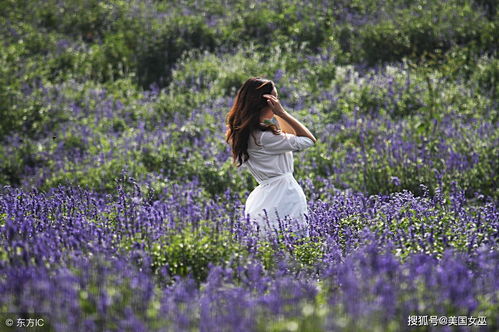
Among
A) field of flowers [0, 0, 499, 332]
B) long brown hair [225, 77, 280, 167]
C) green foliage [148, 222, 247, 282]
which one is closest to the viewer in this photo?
field of flowers [0, 0, 499, 332]

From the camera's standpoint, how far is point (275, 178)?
4328 millimetres

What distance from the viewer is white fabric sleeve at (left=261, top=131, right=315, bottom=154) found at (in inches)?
163

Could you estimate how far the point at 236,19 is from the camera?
11.6m

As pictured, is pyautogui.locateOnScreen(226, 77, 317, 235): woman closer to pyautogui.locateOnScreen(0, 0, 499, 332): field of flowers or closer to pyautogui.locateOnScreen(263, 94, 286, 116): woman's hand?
pyautogui.locateOnScreen(263, 94, 286, 116): woman's hand

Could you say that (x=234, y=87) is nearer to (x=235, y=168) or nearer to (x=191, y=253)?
(x=235, y=168)

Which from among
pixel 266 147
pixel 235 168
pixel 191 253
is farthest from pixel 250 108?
pixel 235 168

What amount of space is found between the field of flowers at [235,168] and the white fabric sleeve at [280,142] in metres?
0.59

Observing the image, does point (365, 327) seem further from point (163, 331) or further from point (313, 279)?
point (313, 279)

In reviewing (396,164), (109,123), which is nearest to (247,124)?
(396,164)

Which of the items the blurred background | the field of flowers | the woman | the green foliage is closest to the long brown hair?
the woman

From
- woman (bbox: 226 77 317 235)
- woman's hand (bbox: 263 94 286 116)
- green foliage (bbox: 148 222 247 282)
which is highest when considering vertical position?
woman's hand (bbox: 263 94 286 116)

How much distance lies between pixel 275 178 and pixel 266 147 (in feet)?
0.96

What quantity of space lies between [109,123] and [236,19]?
4.85 metres

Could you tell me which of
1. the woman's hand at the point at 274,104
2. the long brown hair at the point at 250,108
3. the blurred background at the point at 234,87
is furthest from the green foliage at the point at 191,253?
the woman's hand at the point at 274,104
